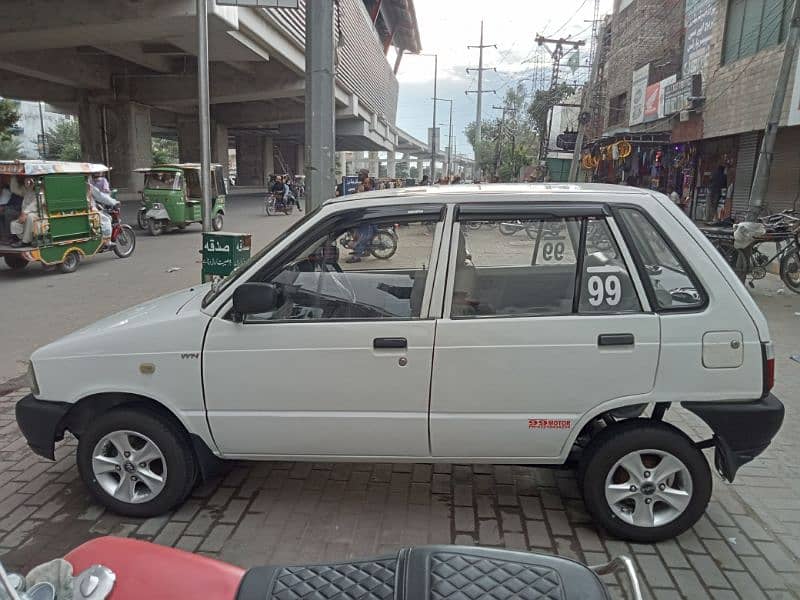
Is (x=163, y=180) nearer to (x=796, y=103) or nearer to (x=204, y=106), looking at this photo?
(x=204, y=106)

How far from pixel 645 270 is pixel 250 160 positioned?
62.4 meters

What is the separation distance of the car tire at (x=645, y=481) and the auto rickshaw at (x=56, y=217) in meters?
11.0

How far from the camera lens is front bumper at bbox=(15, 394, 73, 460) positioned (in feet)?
11.2

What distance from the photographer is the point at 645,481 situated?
323cm

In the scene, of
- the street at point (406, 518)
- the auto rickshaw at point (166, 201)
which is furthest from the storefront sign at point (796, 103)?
the auto rickshaw at point (166, 201)

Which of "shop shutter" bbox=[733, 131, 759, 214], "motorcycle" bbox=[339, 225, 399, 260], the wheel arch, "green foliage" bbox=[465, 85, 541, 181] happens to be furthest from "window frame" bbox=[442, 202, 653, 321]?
"green foliage" bbox=[465, 85, 541, 181]

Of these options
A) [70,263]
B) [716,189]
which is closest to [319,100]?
[70,263]

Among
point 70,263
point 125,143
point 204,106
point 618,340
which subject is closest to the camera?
point 618,340

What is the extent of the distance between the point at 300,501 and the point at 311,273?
4.53ft

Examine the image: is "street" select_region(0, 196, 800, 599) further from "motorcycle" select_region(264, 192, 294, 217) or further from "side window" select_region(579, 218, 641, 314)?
"motorcycle" select_region(264, 192, 294, 217)

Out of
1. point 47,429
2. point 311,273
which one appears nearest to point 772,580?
point 311,273

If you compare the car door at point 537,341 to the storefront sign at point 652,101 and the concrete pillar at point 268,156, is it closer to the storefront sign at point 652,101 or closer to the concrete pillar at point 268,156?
the storefront sign at point 652,101

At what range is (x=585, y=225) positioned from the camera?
3.23m

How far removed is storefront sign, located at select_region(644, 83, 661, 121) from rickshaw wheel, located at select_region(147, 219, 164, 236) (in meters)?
18.4
